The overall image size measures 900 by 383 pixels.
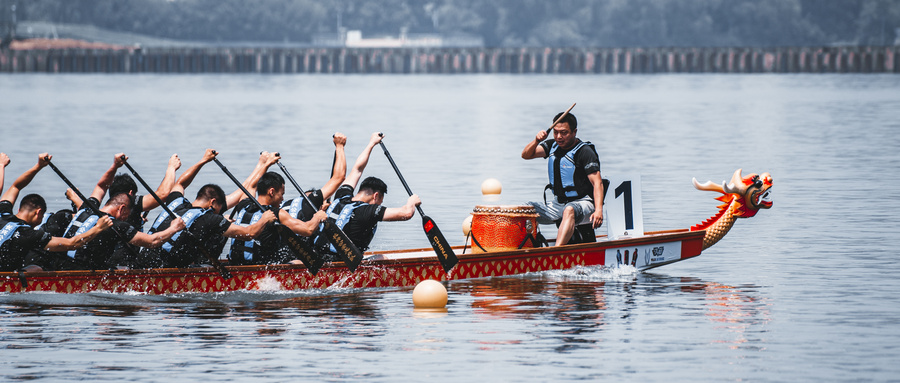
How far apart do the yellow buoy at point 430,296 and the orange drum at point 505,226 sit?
196cm

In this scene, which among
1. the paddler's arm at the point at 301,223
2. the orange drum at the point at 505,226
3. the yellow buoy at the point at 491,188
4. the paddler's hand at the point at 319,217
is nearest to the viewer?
the paddler's arm at the point at 301,223

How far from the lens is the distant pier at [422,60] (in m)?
124

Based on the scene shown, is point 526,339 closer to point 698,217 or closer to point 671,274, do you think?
point 671,274

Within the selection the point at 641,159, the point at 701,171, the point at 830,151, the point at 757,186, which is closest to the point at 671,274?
the point at 757,186

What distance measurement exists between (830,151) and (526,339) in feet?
95.6

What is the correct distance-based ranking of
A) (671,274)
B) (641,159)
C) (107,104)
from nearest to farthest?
(671,274), (641,159), (107,104)

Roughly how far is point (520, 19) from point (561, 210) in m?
171

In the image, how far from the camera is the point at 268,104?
77062 millimetres

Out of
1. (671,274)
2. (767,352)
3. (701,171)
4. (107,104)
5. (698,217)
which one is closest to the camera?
(767,352)

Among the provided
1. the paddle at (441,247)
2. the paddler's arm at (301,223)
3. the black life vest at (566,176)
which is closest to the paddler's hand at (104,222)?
the paddler's arm at (301,223)

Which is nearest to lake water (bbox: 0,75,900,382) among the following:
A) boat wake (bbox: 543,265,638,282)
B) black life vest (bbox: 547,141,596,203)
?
boat wake (bbox: 543,265,638,282)

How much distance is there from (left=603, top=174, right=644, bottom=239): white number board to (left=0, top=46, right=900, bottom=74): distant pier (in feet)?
347

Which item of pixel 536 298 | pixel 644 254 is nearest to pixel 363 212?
pixel 536 298

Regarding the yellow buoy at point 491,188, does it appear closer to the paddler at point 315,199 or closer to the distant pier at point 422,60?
the paddler at point 315,199
